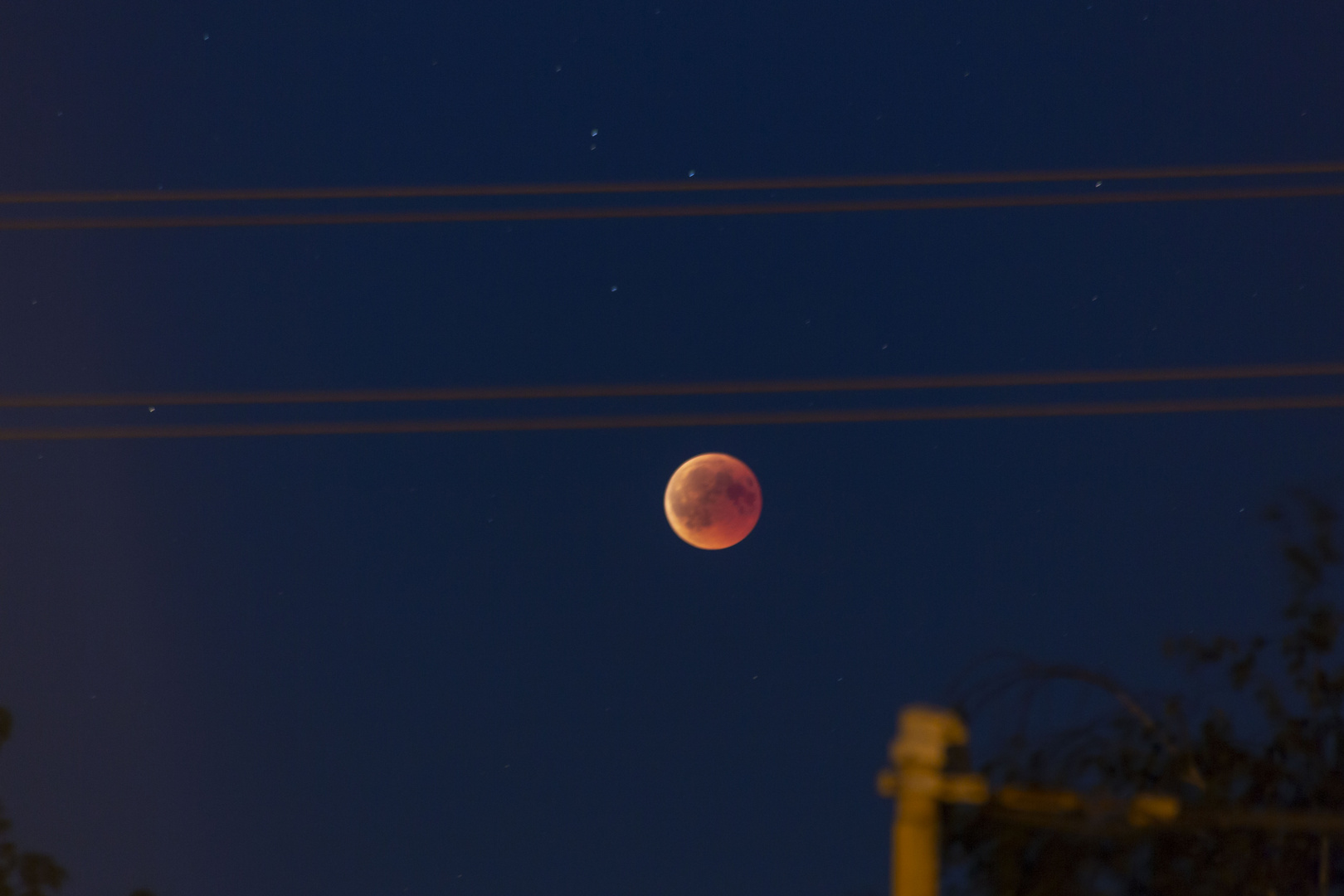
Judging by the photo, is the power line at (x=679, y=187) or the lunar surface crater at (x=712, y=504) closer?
the power line at (x=679, y=187)

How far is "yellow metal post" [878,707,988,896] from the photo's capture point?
4.16m

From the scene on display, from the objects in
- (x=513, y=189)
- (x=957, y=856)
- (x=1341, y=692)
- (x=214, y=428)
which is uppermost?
(x=513, y=189)

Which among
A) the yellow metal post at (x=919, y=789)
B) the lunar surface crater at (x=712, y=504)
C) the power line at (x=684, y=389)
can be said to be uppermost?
the lunar surface crater at (x=712, y=504)

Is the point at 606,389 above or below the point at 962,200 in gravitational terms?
below

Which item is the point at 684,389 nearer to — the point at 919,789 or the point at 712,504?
the point at 919,789

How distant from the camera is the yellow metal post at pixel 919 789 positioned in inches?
164

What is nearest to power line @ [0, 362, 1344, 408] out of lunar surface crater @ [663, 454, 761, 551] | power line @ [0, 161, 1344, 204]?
power line @ [0, 161, 1344, 204]

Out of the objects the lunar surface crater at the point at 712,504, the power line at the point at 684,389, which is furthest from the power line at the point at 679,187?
the lunar surface crater at the point at 712,504

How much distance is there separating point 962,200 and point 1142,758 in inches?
86.7

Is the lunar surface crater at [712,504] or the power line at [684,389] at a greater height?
the lunar surface crater at [712,504]

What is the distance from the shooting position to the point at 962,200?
5141mm

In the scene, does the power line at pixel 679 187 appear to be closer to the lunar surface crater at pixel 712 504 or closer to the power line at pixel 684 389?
the power line at pixel 684 389

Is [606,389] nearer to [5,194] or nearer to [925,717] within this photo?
[925,717]

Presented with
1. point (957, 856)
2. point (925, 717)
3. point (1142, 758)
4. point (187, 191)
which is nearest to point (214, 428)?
point (187, 191)
